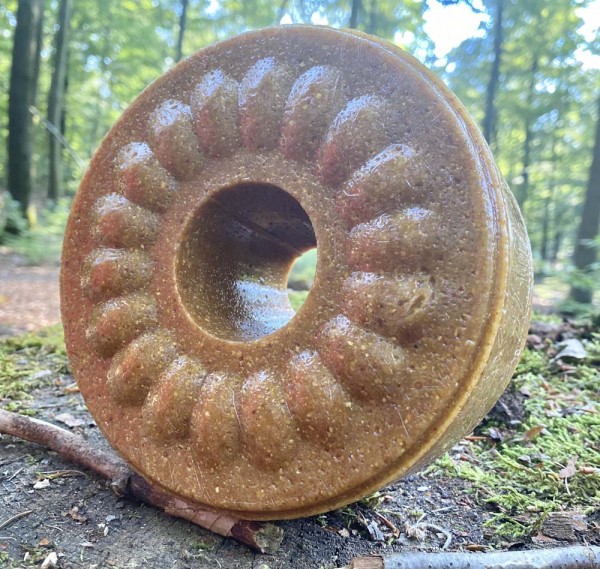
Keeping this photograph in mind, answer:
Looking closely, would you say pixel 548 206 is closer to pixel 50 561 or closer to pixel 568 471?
pixel 568 471

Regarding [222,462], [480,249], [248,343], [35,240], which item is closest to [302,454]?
[222,462]

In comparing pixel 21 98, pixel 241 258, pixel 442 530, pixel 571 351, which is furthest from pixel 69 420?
pixel 21 98

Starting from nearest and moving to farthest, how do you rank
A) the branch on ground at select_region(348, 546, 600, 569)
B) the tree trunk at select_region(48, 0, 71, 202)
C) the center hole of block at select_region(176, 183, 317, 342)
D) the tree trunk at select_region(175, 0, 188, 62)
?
the branch on ground at select_region(348, 546, 600, 569) → the center hole of block at select_region(176, 183, 317, 342) → the tree trunk at select_region(175, 0, 188, 62) → the tree trunk at select_region(48, 0, 71, 202)

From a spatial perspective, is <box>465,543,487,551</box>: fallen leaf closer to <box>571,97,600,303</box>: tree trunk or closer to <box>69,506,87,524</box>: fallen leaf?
<box>69,506,87,524</box>: fallen leaf

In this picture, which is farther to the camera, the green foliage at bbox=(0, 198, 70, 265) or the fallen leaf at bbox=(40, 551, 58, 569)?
the green foliage at bbox=(0, 198, 70, 265)

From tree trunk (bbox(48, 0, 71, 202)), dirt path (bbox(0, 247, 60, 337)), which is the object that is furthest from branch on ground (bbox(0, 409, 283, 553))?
tree trunk (bbox(48, 0, 71, 202))

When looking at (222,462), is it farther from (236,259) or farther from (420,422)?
(236,259)
